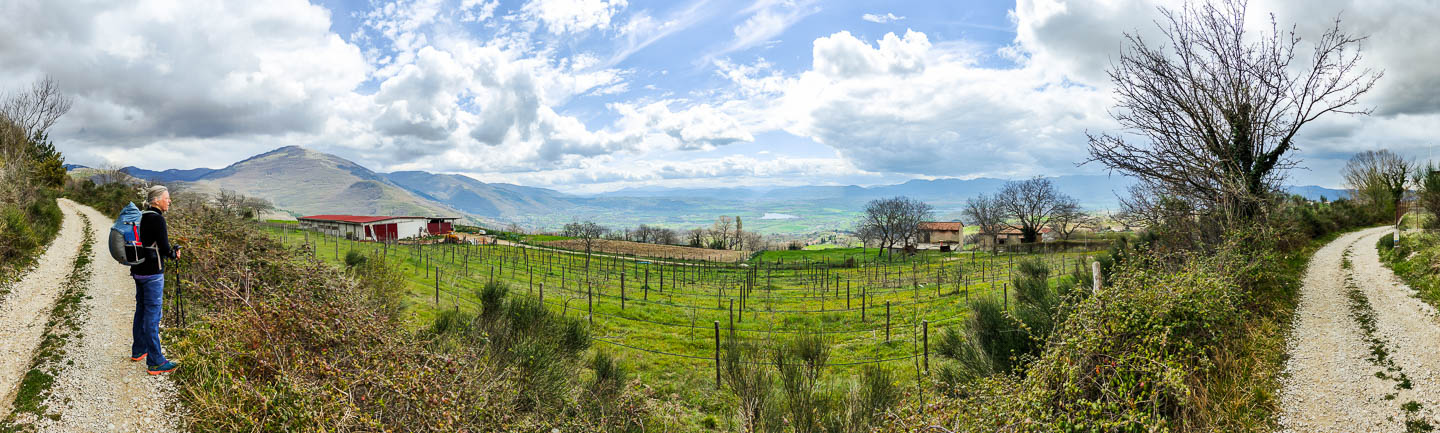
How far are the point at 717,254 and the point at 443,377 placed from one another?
51.1 metres

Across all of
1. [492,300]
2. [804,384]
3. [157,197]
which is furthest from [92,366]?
[804,384]

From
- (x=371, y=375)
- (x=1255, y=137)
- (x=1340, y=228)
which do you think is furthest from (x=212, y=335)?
(x=1340, y=228)

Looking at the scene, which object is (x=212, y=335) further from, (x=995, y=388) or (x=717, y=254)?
(x=717, y=254)

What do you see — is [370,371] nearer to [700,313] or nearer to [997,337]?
[997,337]

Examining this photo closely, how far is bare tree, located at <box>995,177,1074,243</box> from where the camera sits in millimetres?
54812

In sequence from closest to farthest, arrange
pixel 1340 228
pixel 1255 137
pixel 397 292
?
pixel 397 292 < pixel 1255 137 < pixel 1340 228

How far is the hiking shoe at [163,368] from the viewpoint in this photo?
220 inches

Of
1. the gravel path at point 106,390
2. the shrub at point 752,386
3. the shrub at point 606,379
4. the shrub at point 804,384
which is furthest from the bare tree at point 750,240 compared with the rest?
the shrub at point 752,386

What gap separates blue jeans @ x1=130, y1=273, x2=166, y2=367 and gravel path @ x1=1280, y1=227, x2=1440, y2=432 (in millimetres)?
11891

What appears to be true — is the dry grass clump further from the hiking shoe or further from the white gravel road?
the white gravel road

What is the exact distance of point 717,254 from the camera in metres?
56.4

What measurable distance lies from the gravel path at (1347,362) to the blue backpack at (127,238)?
11.9m

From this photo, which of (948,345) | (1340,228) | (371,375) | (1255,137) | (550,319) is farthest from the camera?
(1340,228)

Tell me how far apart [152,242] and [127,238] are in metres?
0.17
